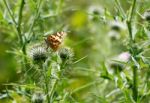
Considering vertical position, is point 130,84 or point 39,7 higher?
point 39,7

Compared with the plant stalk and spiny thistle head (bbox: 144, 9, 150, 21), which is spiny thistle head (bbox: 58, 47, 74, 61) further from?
spiny thistle head (bbox: 144, 9, 150, 21)

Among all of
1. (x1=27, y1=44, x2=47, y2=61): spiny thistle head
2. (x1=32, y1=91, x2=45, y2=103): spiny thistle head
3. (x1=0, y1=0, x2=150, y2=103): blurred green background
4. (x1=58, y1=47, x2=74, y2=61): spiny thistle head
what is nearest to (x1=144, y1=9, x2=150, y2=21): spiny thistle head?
(x1=0, y1=0, x2=150, y2=103): blurred green background

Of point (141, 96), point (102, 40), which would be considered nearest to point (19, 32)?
point (141, 96)

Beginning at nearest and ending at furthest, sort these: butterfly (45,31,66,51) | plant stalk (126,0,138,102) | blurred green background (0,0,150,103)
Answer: butterfly (45,31,66,51)
plant stalk (126,0,138,102)
blurred green background (0,0,150,103)

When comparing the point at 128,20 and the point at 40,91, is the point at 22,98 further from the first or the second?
the point at 128,20

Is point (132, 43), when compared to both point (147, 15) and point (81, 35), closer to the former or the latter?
point (147, 15)

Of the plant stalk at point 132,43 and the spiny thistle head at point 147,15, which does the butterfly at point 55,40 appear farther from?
the spiny thistle head at point 147,15

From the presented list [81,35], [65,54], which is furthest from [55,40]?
[81,35]

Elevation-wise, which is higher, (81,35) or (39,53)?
(39,53)

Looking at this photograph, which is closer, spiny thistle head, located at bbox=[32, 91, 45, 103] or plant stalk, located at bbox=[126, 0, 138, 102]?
spiny thistle head, located at bbox=[32, 91, 45, 103]
